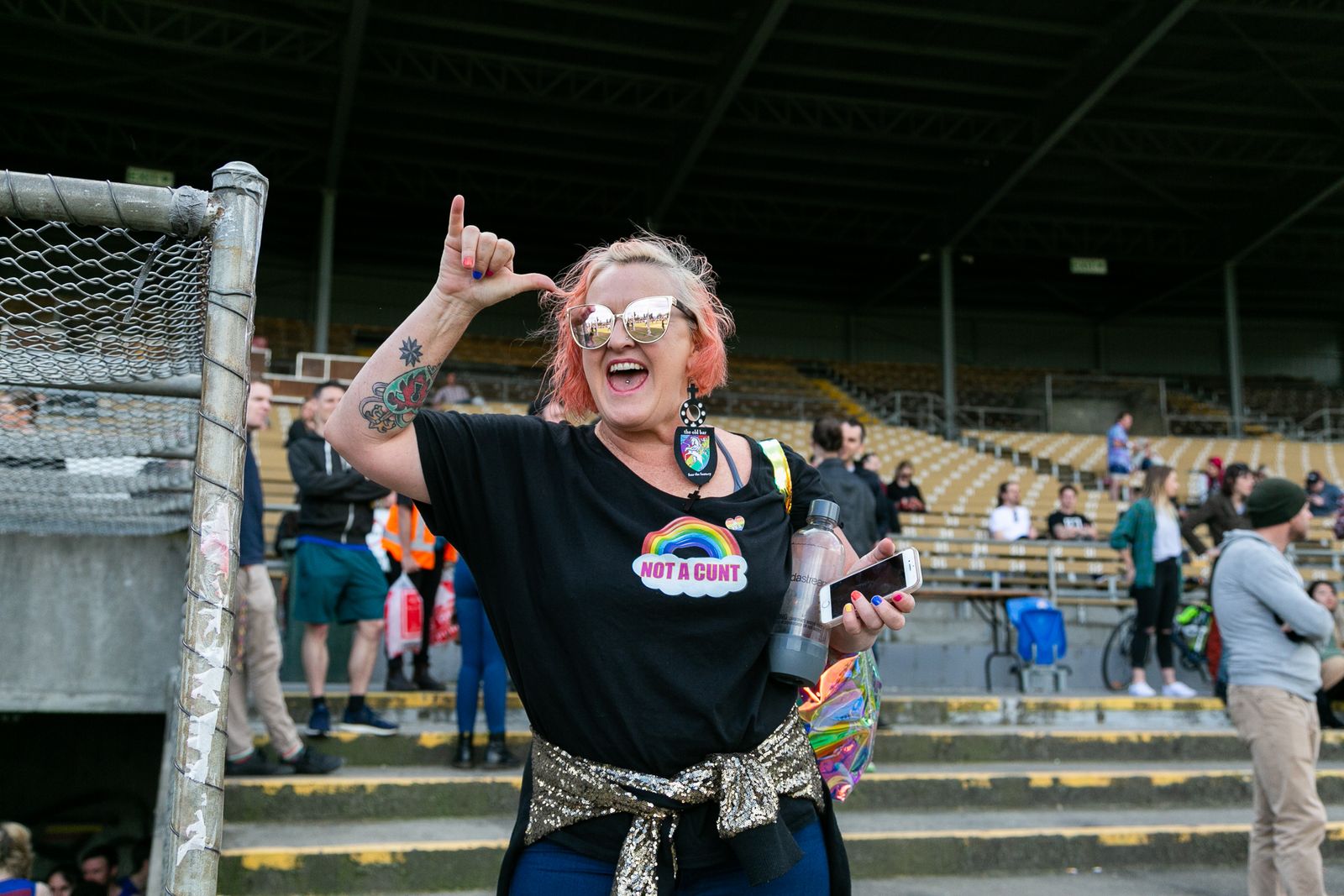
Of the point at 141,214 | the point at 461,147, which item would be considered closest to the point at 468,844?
the point at 141,214

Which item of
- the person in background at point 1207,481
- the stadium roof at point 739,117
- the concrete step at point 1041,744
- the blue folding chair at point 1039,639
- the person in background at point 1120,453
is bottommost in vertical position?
the concrete step at point 1041,744

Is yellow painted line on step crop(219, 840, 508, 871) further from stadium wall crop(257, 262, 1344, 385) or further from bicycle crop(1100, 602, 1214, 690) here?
stadium wall crop(257, 262, 1344, 385)

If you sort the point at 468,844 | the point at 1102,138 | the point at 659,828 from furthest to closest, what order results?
the point at 1102,138 < the point at 468,844 < the point at 659,828

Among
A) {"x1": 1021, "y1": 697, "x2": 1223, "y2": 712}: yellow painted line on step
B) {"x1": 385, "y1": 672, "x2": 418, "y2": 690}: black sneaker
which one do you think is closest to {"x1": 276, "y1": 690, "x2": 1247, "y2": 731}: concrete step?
{"x1": 1021, "y1": 697, "x2": 1223, "y2": 712}: yellow painted line on step

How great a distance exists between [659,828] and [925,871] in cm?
390

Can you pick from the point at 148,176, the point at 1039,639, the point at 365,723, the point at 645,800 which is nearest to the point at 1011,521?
the point at 1039,639

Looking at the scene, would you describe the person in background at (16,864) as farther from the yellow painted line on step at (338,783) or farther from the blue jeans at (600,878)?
the blue jeans at (600,878)

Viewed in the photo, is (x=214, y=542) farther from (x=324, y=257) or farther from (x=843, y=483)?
(x=324, y=257)

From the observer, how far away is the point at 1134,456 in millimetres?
17656

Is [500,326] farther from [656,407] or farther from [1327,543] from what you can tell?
[656,407]

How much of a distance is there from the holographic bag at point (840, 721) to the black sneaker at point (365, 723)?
12.6 ft

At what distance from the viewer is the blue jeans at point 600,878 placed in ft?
5.87

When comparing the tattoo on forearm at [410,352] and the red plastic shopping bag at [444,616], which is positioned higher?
the tattoo on forearm at [410,352]

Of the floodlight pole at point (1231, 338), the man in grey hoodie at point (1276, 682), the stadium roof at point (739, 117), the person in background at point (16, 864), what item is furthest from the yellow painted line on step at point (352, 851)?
the floodlight pole at point (1231, 338)
